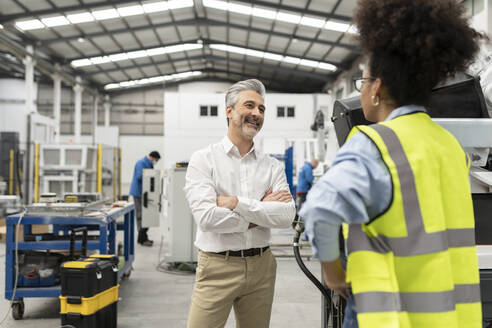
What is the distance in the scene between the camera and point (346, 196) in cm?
91

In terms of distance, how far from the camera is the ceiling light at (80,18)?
11.7 metres

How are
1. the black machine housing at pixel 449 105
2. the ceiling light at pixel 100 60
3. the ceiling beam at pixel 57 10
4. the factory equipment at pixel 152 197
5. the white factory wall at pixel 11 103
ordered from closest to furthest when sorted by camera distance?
the black machine housing at pixel 449 105
the factory equipment at pixel 152 197
the ceiling beam at pixel 57 10
the ceiling light at pixel 100 60
the white factory wall at pixel 11 103

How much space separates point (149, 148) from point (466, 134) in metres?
20.0

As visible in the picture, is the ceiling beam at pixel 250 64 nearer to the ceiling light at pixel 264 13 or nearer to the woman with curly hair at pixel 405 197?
the ceiling light at pixel 264 13

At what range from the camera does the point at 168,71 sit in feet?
64.0

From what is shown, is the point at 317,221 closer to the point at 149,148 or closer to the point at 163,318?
the point at 163,318

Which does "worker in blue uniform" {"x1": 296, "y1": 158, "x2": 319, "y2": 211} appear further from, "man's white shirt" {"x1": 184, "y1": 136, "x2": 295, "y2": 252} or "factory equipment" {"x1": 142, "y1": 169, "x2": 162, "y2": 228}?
"man's white shirt" {"x1": 184, "y1": 136, "x2": 295, "y2": 252}

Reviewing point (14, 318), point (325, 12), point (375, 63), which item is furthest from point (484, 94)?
point (325, 12)

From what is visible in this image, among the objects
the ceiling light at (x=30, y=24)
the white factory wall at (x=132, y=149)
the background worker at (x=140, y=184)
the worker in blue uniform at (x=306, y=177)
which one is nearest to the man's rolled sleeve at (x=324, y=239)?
the background worker at (x=140, y=184)

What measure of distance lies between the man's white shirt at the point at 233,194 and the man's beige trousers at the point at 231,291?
0.21ft

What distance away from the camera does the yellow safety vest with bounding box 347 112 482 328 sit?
0.94 metres


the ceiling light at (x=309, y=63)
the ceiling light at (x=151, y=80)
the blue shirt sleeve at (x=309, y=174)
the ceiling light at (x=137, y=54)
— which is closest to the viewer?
the blue shirt sleeve at (x=309, y=174)

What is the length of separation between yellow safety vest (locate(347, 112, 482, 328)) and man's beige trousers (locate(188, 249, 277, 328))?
2.75ft

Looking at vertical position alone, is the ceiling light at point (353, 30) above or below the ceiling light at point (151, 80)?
below
